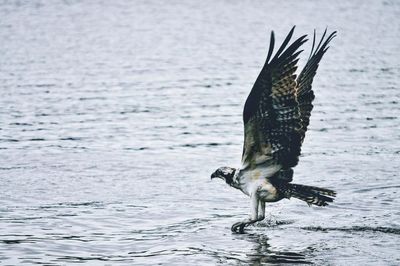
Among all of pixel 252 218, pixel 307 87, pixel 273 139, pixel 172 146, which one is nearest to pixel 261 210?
pixel 252 218

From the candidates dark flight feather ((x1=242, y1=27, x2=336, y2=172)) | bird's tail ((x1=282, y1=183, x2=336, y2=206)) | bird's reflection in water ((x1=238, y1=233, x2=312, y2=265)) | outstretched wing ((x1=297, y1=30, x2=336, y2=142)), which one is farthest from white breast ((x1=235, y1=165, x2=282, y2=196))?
outstretched wing ((x1=297, y1=30, x2=336, y2=142))

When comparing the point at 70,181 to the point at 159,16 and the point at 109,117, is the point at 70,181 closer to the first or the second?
the point at 109,117

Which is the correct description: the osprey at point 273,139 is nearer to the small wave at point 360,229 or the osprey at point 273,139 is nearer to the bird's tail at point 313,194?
the bird's tail at point 313,194

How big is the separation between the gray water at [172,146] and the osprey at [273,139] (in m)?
0.53

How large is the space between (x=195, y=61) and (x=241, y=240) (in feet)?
48.2

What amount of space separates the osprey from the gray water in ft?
1.72

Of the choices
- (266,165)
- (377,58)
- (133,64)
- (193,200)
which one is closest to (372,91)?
(377,58)

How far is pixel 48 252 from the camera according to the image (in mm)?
10477

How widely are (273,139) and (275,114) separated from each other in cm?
38

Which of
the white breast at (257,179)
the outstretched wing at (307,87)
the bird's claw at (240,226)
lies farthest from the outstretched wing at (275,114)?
the outstretched wing at (307,87)

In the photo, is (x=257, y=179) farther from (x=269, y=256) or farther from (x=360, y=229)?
(x=360, y=229)

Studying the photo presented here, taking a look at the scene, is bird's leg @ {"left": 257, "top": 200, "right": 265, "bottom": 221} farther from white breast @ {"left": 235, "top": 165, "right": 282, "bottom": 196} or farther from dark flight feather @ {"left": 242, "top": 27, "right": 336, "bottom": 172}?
dark flight feather @ {"left": 242, "top": 27, "right": 336, "bottom": 172}

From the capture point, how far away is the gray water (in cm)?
1077

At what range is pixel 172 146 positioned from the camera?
641 inches
